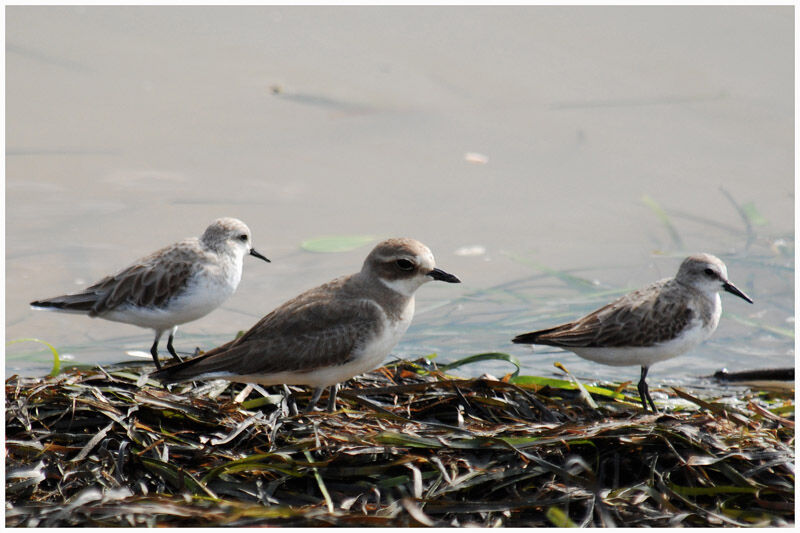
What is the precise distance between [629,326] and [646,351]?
0.17m

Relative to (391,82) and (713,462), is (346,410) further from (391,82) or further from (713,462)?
(391,82)

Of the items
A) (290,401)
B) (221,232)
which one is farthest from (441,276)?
(221,232)

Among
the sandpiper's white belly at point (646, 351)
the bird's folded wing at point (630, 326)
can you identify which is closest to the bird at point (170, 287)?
the bird's folded wing at point (630, 326)

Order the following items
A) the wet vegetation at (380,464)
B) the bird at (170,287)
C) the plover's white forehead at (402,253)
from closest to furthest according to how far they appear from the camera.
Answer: the wet vegetation at (380,464) → the plover's white forehead at (402,253) → the bird at (170,287)

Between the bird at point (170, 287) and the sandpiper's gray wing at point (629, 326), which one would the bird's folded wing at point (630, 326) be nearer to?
the sandpiper's gray wing at point (629, 326)

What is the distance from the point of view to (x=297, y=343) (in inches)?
195

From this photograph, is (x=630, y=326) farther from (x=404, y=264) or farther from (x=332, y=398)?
(x=332, y=398)

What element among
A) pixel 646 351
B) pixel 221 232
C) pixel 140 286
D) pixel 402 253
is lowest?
pixel 646 351

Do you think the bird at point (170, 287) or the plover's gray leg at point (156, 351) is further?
the bird at point (170, 287)

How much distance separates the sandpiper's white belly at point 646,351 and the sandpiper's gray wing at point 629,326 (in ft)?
0.10

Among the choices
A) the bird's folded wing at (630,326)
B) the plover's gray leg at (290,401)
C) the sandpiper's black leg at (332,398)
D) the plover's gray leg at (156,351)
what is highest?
the bird's folded wing at (630,326)

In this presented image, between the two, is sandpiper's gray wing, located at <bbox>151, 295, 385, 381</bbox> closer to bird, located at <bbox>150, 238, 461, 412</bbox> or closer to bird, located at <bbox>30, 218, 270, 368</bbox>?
bird, located at <bbox>150, 238, 461, 412</bbox>

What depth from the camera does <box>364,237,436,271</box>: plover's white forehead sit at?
515cm

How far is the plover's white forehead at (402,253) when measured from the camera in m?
5.15
